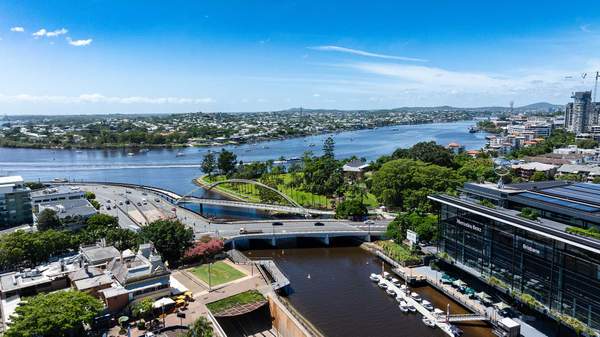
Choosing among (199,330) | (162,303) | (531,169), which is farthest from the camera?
(531,169)

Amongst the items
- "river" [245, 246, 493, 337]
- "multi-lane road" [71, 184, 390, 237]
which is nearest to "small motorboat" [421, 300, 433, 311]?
"river" [245, 246, 493, 337]

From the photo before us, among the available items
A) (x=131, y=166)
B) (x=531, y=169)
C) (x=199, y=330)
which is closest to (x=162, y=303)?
(x=199, y=330)

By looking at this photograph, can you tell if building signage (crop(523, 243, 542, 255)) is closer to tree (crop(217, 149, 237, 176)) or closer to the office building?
the office building

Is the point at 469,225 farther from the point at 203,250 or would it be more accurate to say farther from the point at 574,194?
the point at 203,250

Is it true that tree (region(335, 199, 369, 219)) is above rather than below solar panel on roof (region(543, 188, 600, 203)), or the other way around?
below

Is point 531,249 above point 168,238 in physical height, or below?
above
